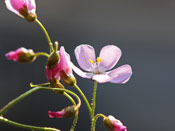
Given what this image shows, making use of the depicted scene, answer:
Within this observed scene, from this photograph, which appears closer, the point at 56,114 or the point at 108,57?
the point at 56,114

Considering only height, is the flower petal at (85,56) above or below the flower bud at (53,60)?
below

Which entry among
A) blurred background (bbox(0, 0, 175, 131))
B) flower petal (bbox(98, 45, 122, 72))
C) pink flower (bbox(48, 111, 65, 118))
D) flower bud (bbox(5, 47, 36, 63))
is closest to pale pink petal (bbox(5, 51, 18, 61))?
flower bud (bbox(5, 47, 36, 63))

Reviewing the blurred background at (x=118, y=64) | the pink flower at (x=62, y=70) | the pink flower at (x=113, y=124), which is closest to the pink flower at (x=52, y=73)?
the pink flower at (x=62, y=70)

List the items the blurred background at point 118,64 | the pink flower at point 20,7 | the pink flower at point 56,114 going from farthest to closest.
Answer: the blurred background at point 118,64, the pink flower at point 20,7, the pink flower at point 56,114

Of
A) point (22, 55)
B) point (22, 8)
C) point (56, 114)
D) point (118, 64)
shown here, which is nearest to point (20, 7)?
point (22, 8)

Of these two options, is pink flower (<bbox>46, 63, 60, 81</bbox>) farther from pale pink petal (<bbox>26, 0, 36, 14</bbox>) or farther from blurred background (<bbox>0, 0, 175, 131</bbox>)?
blurred background (<bbox>0, 0, 175, 131</bbox>)

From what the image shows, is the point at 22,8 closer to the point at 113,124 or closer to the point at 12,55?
the point at 12,55

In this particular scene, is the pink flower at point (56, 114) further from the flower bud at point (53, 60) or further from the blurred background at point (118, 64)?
the blurred background at point (118, 64)
